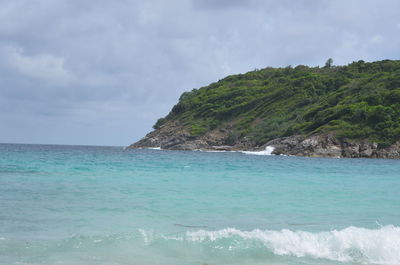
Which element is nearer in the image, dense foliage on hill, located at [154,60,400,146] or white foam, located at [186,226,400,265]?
white foam, located at [186,226,400,265]

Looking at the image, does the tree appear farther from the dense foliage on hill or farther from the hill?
the hill

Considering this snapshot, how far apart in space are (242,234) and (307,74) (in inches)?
6047

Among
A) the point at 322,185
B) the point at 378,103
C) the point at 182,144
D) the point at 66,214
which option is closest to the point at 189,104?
the point at 182,144

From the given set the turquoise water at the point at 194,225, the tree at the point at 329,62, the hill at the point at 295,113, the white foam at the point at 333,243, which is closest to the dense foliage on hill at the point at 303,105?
the hill at the point at 295,113

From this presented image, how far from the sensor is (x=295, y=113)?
123938 mm

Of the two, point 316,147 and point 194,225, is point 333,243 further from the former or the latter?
point 316,147

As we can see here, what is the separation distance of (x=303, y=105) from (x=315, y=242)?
4941 inches

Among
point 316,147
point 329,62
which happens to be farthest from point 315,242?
point 329,62

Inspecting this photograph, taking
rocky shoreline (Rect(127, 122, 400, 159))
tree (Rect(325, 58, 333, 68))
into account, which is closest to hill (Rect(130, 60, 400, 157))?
rocky shoreline (Rect(127, 122, 400, 159))

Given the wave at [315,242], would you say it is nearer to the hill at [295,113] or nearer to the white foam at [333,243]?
the white foam at [333,243]

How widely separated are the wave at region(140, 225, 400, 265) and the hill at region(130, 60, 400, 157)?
70268mm

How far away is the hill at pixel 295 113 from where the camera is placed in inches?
3248

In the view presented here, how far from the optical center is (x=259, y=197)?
19406mm

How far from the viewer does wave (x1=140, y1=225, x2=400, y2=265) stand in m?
10.0
